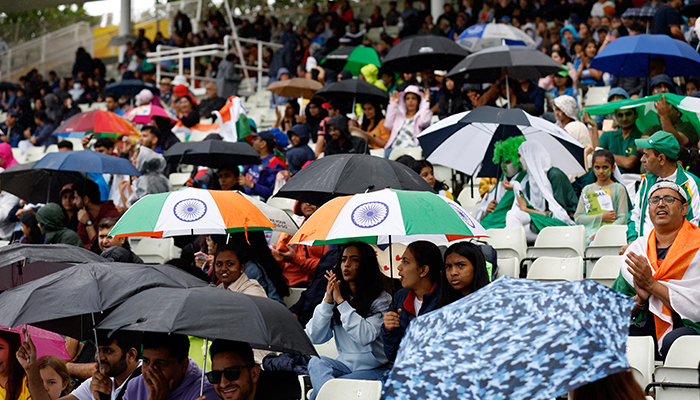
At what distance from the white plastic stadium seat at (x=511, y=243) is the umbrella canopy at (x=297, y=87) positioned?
6215 millimetres

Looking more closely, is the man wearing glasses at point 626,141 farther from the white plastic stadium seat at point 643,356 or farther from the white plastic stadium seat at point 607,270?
the white plastic stadium seat at point 643,356

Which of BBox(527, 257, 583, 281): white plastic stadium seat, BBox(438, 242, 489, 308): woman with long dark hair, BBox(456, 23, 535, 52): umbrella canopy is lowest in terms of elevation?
BBox(527, 257, 583, 281): white plastic stadium seat

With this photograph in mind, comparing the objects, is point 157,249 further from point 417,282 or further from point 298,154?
point 417,282

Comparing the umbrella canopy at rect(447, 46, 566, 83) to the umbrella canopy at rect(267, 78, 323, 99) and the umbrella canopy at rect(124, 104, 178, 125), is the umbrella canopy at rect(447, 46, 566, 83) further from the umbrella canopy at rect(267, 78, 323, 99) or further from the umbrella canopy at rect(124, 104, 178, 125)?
the umbrella canopy at rect(124, 104, 178, 125)

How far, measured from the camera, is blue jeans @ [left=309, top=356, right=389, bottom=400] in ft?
14.2

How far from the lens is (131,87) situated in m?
14.9

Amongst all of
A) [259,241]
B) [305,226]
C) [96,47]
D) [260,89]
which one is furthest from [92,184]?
[96,47]

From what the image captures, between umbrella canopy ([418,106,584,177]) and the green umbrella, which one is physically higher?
the green umbrella

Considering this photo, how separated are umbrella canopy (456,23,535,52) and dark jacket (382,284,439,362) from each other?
23.6 feet

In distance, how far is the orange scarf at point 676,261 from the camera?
424cm

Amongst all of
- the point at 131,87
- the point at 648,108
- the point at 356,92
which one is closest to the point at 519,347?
the point at 648,108

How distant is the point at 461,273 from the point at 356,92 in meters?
5.89

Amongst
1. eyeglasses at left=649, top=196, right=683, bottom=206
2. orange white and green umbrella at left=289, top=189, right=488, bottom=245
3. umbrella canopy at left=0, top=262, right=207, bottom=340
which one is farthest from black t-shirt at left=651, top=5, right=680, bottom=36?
umbrella canopy at left=0, top=262, right=207, bottom=340

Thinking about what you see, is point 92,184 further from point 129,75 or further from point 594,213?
point 129,75
